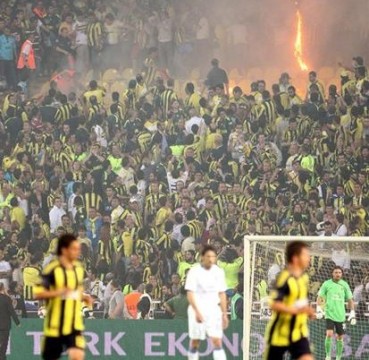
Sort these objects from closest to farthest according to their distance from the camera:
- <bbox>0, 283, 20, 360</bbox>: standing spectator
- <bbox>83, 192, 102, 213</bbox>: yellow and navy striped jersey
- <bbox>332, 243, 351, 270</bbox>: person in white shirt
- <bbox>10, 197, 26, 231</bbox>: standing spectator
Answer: <bbox>0, 283, 20, 360</bbox>: standing spectator
<bbox>332, 243, 351, 270</bbox>: person in white shirt
<bbox>10, 197, 26, 231</bbox>: standing spectator
<bbox>83, 192, 102, 213</bbox>: yellow and navy striped jersey

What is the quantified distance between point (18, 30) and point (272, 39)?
579 cm

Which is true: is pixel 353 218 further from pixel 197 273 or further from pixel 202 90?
pixel 197 273

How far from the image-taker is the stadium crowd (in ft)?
79.8

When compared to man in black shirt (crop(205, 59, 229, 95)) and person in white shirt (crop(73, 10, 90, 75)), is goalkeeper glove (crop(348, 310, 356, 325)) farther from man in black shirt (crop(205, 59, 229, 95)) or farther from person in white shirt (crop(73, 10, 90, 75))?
person in white shirt (crop(73, 10, 90, 75))

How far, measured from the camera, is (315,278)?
22.2 m

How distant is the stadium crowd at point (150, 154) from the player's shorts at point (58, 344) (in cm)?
1013

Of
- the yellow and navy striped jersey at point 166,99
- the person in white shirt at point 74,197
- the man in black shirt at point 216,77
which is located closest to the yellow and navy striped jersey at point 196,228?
the person in white shirt at point 74,197

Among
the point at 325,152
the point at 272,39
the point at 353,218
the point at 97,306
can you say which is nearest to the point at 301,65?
the point at 272,39

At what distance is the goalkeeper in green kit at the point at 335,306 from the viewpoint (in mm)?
20000

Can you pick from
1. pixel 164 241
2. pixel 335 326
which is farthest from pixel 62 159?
pixel 335 326

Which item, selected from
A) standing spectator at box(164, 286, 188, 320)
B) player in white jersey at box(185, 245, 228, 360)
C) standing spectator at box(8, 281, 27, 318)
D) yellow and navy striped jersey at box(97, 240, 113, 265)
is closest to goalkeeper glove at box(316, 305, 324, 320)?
standing spectator at box(164, 286, 188, 320)

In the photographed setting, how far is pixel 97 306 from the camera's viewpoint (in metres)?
23.1

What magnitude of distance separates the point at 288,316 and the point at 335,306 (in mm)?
8643

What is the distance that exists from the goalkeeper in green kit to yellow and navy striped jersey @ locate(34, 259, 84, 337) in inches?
336
